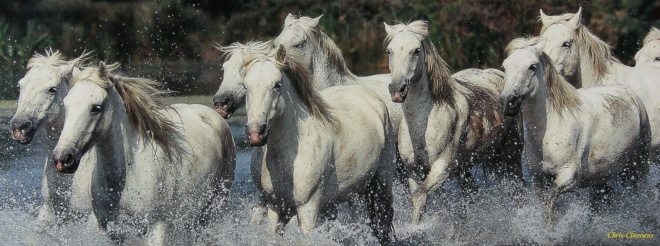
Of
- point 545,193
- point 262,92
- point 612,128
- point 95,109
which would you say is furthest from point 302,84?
point 612,128

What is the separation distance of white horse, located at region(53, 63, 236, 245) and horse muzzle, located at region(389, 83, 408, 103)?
4.30 feet

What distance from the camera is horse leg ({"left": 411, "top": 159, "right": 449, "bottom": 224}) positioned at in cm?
750

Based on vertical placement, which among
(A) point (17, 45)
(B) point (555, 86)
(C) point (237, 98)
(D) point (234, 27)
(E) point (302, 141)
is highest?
(E) point (302, 141)

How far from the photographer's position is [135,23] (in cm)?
2519

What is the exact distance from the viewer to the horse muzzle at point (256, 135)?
568 centimetres

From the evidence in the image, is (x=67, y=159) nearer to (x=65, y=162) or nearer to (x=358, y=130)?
(x=65, y=162)

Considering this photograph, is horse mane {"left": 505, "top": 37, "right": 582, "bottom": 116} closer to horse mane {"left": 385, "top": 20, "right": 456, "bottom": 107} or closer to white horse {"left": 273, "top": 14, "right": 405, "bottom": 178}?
horse mane {"left": 385, "top": 20, "right": 456, "bottom": 107}

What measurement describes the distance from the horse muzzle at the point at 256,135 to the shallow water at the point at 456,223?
0.65 meters

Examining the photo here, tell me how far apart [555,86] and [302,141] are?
1.91 m

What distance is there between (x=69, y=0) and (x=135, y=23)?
1886 mm

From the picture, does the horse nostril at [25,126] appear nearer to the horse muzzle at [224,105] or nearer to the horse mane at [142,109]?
the horse mane at [142,109]

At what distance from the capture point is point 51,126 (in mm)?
6242

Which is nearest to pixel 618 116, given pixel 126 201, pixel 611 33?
pixel 126 201

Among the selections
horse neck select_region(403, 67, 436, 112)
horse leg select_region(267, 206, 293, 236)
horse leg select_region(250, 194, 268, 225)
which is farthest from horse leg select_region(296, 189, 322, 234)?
horse neck select_region(403, 67, 436, 112)
